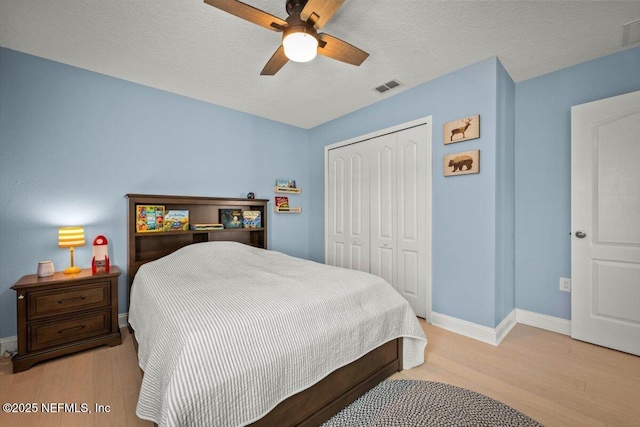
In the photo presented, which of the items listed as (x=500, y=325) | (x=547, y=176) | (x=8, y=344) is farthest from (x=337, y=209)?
(x=8, y=344)

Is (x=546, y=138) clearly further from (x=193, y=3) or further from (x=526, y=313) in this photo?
(x=193, y=3)

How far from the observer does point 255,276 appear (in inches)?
81.8

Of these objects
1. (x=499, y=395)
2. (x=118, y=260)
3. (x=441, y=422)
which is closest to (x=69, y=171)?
(x=118, y=260)

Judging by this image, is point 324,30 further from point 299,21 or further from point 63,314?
point 63,314

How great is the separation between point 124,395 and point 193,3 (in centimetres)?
258

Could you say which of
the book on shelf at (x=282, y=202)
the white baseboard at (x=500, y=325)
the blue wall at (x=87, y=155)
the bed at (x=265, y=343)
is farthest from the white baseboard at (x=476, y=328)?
the blue wall at (x=87, y=155)

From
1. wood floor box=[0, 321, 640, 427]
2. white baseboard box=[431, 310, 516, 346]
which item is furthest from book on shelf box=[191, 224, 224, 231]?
white baseboard box=[431, 310, 516, 346]

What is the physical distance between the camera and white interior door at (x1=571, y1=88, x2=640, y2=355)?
2.20m

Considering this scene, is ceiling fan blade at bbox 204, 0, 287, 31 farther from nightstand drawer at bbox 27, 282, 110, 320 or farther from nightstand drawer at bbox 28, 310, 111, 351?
nightstand drawer at bbox 28, 310, 111, 351

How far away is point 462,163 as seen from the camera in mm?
2594

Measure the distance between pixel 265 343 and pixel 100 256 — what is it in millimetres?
2151

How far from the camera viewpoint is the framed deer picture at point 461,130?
2.50m

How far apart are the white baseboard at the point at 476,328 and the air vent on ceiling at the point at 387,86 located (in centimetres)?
246

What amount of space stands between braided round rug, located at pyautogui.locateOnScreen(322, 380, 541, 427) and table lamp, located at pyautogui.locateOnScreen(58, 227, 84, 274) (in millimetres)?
2451
